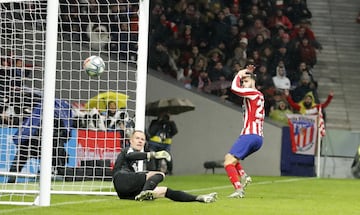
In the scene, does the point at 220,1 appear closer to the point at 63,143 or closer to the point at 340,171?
the point at 340,171

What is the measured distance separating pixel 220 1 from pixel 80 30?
591 inches

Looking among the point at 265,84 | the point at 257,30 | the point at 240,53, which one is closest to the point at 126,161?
the point at 265,84

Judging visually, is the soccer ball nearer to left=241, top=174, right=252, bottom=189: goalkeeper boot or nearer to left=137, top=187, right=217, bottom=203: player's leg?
left=137, top=187, right=217, bottom=203: player's leg

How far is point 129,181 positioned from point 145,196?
1.01ft

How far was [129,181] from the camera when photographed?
14.9 m

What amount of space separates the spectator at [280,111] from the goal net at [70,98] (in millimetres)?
9045

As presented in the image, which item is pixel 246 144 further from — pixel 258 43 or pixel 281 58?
pixel 281 58

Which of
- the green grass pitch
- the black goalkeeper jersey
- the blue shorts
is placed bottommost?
the green grass pitch

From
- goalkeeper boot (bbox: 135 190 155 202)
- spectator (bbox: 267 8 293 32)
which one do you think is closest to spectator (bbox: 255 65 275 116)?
spectator (bbox: 267 8 293 32)

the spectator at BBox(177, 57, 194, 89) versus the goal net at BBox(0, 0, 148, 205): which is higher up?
the spectator at BBox(177, 57, 194, 89)

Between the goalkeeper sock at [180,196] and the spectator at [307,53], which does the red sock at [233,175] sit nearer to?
the goalkeeper sock at [180,196]

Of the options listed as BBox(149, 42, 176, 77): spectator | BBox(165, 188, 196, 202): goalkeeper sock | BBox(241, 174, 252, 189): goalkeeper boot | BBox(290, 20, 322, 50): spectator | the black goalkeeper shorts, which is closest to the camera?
BBox(165, 188, 196, 202): goalkeeper sock

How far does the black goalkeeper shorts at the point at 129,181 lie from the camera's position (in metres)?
14.8

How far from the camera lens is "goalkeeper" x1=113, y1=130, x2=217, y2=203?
14.6 meters
